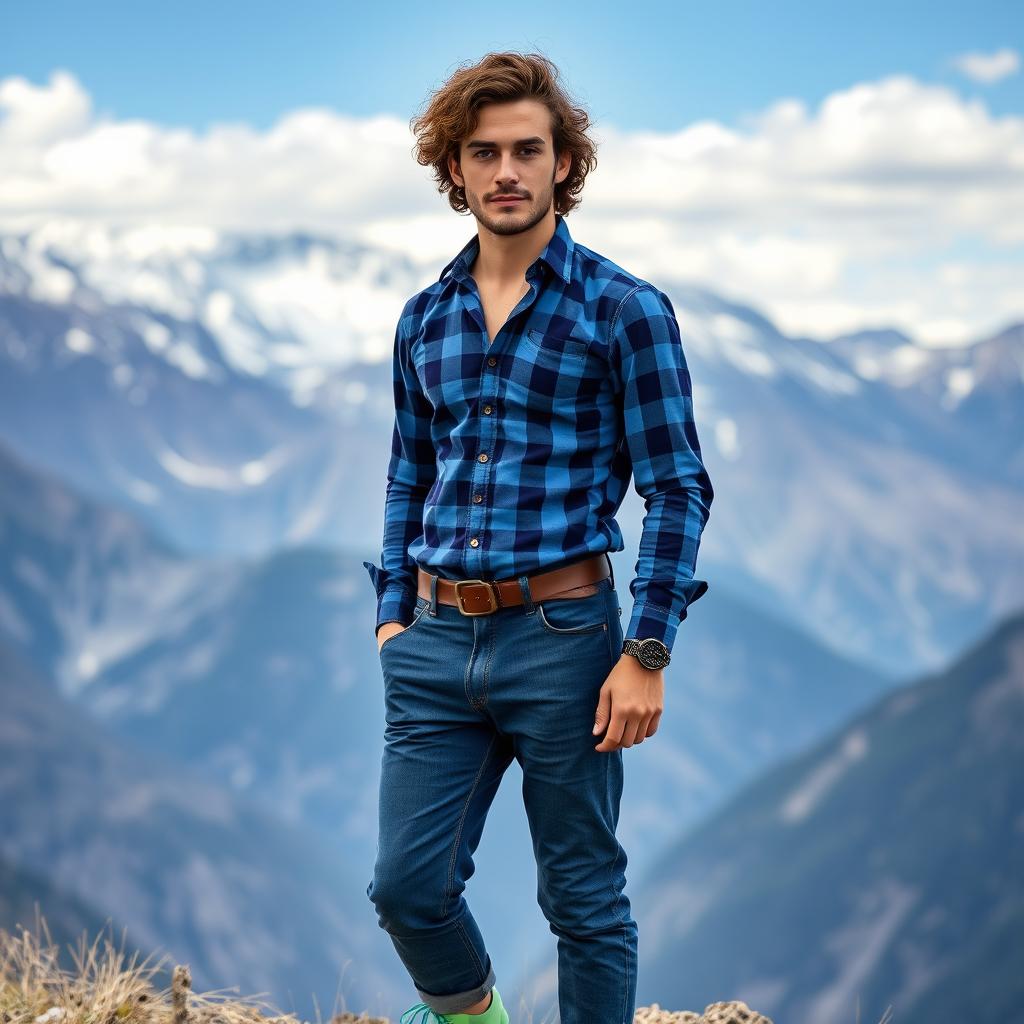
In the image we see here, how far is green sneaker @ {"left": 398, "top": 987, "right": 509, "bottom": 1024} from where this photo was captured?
4652 millimetres

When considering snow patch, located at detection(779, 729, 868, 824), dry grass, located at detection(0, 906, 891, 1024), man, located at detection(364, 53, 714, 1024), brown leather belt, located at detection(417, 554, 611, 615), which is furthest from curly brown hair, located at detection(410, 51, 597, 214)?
snow patch, located at detection(779, 729, 868, 824)

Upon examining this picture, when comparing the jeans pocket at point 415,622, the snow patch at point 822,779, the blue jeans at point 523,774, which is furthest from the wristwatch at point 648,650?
the snow patch at point 822,779

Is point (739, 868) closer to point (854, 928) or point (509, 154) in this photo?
point (854, 928)

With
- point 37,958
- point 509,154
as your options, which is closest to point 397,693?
point 509,154

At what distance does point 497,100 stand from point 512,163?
0.21 metres

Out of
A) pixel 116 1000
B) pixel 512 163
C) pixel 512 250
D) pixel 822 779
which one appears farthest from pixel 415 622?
pixel 822 779

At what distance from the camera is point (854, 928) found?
139125 mm

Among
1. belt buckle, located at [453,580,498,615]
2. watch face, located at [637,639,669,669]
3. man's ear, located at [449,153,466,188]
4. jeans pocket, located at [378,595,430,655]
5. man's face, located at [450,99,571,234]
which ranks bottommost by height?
watch face, located at [637,639,669,669]

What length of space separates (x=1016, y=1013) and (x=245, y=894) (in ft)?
270

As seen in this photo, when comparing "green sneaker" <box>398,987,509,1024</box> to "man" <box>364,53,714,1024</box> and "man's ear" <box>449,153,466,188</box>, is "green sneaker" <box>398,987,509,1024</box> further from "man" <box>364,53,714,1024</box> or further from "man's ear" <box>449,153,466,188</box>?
"man's ear" <box>449,153,466,188</box>

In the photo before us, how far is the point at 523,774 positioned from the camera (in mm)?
4344

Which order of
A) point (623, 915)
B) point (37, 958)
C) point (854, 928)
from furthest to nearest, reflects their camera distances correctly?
point (854, 928), point (37, 958), point (623, 915)

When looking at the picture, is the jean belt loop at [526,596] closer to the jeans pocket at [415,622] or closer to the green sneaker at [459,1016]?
the jeans pocket at [415,622]

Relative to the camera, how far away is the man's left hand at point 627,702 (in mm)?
4023
